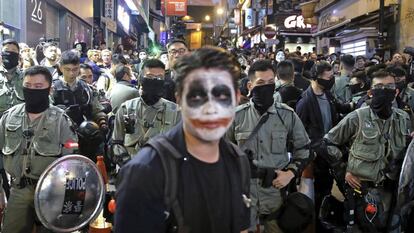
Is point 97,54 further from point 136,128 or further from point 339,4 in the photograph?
point 339,4

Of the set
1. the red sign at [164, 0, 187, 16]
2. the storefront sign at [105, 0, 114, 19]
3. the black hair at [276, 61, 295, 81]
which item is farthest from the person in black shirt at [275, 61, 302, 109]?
the red sign at [164, 0, 187, 16]

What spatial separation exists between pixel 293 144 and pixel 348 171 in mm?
937

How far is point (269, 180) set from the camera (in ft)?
15.4

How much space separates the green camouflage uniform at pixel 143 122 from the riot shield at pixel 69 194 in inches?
23.2

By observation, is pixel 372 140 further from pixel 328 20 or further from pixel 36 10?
pixel 328 20

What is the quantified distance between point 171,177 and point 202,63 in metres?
0.54

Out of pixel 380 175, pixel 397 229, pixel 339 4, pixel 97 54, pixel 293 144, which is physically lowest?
pixel 397 229

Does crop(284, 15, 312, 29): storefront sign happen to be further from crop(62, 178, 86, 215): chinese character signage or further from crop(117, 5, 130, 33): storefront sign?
crop(62, 178, 86, 215): chinese character signage

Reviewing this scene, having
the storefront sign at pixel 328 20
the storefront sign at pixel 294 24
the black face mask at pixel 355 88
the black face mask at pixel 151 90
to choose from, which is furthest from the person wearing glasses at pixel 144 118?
the storefront sign at pixel 294 24

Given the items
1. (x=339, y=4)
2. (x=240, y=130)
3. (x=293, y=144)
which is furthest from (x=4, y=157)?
(x=339, y=4)

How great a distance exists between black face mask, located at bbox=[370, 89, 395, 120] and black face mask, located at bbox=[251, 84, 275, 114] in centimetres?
128

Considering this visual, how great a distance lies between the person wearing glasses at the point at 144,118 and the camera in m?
5.30

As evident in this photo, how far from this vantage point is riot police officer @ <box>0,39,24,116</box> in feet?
23.5

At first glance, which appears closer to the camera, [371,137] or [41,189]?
[41,189]
